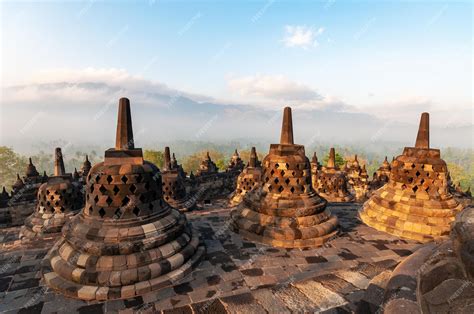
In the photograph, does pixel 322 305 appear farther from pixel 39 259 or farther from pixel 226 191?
pixel 226 191

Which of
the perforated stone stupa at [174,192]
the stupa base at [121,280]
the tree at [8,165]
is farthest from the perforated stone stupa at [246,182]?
the tree at [8,165]

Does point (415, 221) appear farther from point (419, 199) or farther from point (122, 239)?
point (122, 239)

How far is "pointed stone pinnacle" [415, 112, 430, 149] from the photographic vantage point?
9086 millimetres

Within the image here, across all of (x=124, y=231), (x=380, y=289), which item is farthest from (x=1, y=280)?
(x=380, y=289)

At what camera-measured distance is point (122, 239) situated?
229 inches

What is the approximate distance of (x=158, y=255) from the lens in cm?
592

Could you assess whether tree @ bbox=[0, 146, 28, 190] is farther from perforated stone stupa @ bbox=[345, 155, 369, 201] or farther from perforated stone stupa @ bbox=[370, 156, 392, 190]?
perforated stone stupa @ bbox=[370, 156, 392, 190]

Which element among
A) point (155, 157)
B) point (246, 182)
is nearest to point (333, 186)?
point (246, 182)

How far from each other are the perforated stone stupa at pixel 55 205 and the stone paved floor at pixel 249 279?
354cm

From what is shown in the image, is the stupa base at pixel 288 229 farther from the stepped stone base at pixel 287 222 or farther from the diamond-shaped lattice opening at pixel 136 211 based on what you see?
the diamond-shaped lattice opening at pixel 136 211

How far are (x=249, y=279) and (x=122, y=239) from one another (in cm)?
315

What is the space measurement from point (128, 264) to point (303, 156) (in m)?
6.40

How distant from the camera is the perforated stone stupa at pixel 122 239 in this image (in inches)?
213

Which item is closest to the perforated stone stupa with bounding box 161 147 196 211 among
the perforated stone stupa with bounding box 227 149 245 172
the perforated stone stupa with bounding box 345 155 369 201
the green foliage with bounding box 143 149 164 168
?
the perforated stone stupa with bounding box 227 149 245 172
